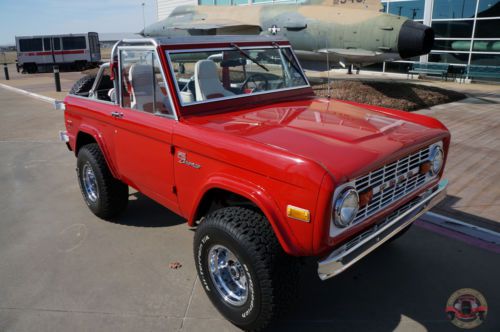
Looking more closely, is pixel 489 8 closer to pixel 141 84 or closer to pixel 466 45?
pixel 466 45

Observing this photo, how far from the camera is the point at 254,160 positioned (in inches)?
103

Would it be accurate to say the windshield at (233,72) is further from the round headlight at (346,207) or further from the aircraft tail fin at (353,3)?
the aircraft tail fin at (353,3)

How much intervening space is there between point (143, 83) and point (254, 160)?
5.80 ft

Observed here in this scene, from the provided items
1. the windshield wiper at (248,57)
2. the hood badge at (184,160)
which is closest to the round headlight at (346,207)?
the hood badge at (184,160)

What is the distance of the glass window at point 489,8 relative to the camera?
16938 millimetres

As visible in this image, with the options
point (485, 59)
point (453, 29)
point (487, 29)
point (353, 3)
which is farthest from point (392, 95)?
point (453, 29)

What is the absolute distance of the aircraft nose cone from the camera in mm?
13016

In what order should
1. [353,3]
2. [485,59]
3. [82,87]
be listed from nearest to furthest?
[82,87], [353,3], [485,59]

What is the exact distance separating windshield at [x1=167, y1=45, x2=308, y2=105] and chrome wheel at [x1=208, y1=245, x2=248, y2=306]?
49.9 inches

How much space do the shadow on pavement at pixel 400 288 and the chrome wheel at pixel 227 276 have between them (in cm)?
35

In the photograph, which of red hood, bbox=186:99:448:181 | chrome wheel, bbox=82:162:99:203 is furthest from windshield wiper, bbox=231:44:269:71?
chrome wheel, bbox=82:162:99:203

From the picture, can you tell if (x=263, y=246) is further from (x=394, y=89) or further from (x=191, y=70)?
(x=394, y=89)

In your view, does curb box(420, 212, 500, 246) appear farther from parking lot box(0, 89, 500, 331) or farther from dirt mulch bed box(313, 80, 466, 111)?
dirt mulch bed box(313, 80, 466, 111)

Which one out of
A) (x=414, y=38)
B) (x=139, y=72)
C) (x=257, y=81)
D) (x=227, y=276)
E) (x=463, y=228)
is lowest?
(x=463, y=228)
